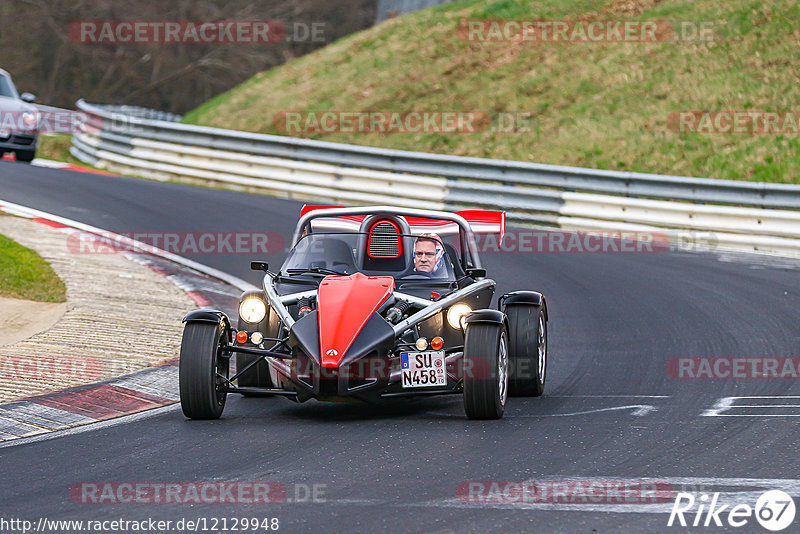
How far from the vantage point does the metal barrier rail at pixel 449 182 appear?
18.7 m

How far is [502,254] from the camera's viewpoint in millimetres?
17781

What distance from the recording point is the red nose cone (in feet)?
25.5

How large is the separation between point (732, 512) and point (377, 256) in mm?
4369

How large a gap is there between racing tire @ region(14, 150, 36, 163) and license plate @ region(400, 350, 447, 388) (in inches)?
706

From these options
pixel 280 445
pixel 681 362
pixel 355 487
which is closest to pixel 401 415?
pixel 280 445

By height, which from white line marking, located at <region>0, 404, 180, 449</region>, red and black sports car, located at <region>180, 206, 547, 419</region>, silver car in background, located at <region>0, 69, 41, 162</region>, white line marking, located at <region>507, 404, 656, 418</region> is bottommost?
white line marking, located at <region>0, 404, 180, 449</region>

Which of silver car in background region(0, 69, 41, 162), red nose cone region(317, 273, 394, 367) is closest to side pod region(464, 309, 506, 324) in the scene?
red nose cone region(317, 273, 394, 367)

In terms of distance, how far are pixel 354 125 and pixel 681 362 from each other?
19479mm

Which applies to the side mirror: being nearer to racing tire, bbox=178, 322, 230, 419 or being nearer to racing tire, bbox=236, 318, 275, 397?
racing tire, bbox=236, 318, 275, 397

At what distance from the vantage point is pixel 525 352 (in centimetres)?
905

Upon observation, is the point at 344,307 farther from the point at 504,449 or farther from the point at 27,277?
the point at 27,277

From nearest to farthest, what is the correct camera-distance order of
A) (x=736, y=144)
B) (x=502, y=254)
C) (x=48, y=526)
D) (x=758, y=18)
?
1. (x=48, y=526)
2. (x=502, y=254)
3. (x=736, y=144)
4. (x=758, y=18)

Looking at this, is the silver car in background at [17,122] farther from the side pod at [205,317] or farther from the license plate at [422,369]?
the license plate at [422,369]

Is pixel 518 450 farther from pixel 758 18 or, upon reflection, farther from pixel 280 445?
pixel 758 18
